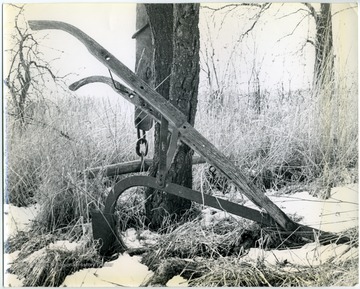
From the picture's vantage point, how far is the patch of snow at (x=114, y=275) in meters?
1.86

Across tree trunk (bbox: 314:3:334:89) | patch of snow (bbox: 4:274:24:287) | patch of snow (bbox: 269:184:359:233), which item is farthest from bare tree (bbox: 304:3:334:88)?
patch of snow (bbox: 4:274:24:287)

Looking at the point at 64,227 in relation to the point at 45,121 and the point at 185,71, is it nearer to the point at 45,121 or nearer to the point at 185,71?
the point at 45,121

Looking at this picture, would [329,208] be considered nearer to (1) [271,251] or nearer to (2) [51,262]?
(1) [271,251]

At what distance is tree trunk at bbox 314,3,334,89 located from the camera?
1.89 metres

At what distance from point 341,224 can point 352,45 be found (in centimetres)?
65

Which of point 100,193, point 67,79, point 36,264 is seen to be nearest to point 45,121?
point 67,79

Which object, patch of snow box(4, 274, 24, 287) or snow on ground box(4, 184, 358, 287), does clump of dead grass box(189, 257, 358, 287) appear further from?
patch of snow box(4, 274, 24, 287)

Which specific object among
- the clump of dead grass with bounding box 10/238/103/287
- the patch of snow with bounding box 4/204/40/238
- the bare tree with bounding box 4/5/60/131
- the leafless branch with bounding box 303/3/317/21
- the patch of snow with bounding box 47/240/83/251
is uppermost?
the leafless branch with bounding box 303/3/317/21

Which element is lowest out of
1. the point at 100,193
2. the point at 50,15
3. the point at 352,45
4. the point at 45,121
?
the point at 100,193

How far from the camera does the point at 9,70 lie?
6.15 ft

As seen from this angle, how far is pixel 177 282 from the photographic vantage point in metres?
1.85

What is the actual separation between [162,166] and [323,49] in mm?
716

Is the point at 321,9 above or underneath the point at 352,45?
above

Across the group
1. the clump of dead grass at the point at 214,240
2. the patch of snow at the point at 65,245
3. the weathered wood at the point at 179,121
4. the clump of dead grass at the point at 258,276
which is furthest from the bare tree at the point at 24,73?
the clump of dead grass at the point at 258,276
